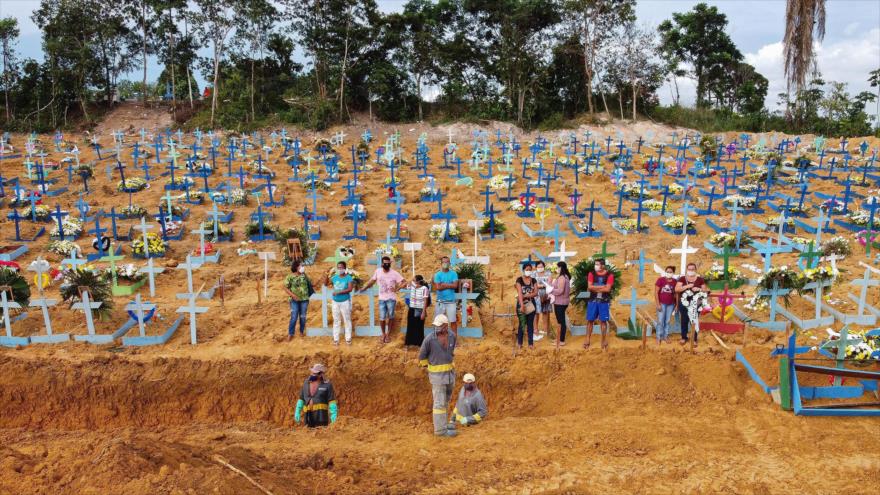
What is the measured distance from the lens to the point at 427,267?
1447 cm

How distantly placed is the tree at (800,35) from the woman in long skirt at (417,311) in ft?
109

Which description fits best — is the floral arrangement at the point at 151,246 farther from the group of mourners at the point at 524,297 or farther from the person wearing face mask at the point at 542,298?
the person wearing face mask at the point at 542,298

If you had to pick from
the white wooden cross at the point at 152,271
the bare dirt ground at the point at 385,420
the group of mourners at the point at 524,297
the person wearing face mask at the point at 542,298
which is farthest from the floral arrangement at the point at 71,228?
the person wearing face mask at the point at 542,298

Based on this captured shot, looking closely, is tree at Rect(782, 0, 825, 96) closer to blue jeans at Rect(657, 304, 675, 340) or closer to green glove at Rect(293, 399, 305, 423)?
blue jeans at Rect(657, 304, 675, 340)

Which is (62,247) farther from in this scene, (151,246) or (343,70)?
(343,70)

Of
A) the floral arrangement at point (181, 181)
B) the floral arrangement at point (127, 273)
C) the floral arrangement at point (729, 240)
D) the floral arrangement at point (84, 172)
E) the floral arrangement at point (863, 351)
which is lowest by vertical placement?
the floral arrangement at point (863, 351)

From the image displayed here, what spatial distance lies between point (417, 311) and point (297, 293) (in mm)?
2016

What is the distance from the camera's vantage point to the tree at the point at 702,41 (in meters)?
41.7

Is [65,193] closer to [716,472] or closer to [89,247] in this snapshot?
[89,247]

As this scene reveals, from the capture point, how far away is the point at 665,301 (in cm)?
980

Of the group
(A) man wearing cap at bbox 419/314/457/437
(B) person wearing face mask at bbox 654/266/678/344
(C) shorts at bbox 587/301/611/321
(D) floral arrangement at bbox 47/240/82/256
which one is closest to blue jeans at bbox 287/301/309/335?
(A) man wearing cap at bbox 419/314/457/437

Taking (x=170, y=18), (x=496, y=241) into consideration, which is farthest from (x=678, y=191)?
(x=170, y=18)

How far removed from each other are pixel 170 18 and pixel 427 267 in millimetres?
33222

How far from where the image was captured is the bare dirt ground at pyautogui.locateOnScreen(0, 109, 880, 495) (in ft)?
20.5
